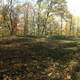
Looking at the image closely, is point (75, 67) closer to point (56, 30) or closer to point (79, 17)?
point (56, 30)

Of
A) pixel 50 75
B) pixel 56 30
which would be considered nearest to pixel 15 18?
pixel 56 30

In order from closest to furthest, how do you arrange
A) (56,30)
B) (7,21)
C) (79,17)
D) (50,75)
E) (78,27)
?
(50,75) < (7,21) < (56,30) < (78,27) < (79,17)

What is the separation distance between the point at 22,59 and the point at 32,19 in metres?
58.3

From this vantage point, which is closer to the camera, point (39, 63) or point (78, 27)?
point (39, 63)

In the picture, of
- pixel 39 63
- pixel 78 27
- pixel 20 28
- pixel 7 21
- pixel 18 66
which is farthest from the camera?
pixel 78 27

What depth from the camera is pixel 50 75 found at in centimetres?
1370

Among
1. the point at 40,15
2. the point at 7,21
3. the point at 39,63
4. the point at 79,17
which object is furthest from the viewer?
the point at 79,17

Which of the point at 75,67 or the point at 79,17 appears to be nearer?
the point at 75,67

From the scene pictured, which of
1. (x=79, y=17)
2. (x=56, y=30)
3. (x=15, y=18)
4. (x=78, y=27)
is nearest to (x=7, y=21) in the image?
(x=15, y=18)

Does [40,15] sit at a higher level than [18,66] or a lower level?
higher

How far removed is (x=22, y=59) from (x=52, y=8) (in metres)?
41.7

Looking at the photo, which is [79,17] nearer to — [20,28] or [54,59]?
[20,28]

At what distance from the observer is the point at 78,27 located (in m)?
103

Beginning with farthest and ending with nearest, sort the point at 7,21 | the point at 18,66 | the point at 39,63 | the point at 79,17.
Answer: the point at 79,17 < the point at 7,21 < the point at 39,63 < the point at 18,66
